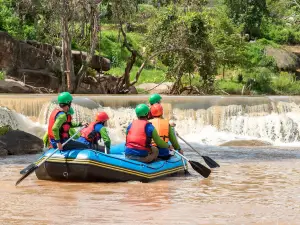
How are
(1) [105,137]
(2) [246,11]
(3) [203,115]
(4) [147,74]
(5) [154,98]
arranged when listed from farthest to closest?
(2) [246,11] → (4) [147,74] → (3) [203,115] → (5) [154,98] → (1) [105,137]

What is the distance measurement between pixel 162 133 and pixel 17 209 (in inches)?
129

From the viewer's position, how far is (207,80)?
2975cm

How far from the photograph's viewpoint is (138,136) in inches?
396

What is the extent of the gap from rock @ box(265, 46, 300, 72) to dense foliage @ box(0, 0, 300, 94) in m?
0.57

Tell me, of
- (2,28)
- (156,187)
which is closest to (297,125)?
(156,187)

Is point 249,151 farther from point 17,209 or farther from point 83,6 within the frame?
point 83,6

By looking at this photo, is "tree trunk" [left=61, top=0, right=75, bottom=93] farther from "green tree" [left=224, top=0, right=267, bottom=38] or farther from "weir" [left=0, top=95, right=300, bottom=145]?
"green tree" [left=224, top=0, right=267, bottom=38]

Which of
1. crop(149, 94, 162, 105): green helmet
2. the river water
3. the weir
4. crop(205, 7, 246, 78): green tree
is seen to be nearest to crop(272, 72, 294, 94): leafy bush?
crop(205, 7, 246, 78): green tree

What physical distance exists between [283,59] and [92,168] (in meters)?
34.9

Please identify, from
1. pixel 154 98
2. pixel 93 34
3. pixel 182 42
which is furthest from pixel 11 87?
pixel 154 98

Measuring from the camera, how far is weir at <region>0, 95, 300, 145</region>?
60.7ft

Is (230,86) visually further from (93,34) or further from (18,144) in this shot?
(18,144)

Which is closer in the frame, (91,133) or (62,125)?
(62,125)

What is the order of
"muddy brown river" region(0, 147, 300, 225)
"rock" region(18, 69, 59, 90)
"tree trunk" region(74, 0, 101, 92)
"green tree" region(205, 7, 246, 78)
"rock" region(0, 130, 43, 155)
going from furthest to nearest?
"green tree" region(205, 7, 246, 78) → "rock" region(18, 69, 59, 90) → "tree trunk" region(74, 0, 101, 92) → "rock" region(0, 130, 43, 155) → "muddy brown river" region(0, 147, 300, 225)
